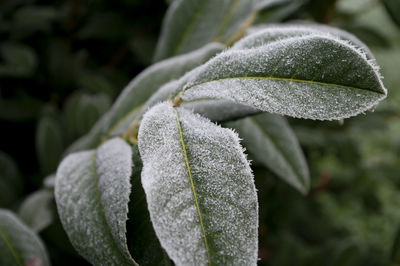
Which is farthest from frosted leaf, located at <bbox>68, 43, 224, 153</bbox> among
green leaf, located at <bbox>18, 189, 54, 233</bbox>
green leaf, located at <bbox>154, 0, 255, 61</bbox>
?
green leaf, located at <bbox>18, 189, 54, 233</bbox>

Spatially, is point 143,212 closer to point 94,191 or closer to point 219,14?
point 94,191

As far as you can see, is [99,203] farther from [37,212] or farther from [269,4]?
[269,4]

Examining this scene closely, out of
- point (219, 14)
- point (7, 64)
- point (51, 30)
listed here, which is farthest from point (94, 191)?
point (51, 30)

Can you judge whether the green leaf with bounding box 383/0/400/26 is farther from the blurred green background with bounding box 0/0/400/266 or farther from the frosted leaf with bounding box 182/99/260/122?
the frosted leaf with bounding box 182/99/260/122

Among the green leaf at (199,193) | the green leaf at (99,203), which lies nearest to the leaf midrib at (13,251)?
the green leaf at (99,203)

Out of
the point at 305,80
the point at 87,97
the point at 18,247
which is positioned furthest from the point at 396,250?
the point at 87,97
